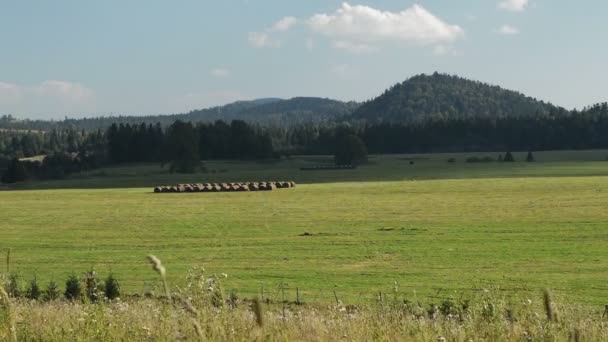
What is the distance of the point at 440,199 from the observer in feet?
184

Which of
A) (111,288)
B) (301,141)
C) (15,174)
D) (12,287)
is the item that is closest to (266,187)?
(111,288)

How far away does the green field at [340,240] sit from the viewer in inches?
822

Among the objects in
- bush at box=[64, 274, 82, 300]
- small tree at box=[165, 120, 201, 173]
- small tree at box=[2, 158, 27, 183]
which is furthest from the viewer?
Result: small tree at box=[165, 120, 201, 173]

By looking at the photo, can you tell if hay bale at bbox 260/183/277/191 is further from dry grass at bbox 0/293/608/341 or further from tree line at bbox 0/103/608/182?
dry grass at bbox 0/293/608/341

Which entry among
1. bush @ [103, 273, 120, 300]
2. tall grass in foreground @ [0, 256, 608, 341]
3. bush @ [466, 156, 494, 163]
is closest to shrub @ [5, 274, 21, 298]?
bush @ [103, 273, 120, 300]

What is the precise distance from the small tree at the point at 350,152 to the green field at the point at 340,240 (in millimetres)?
68555

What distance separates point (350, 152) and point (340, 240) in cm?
10411

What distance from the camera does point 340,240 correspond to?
3138 centimetres

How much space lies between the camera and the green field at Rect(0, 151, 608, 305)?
2089cm

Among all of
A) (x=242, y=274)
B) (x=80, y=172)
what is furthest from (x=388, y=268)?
(x=80, y=172)

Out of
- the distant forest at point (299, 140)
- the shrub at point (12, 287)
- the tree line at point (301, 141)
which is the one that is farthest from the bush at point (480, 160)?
the shrub at point (12, 287)

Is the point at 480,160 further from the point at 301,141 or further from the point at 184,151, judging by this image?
the point at 301,141

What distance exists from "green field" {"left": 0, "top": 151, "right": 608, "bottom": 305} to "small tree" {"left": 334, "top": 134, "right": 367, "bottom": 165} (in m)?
68.6

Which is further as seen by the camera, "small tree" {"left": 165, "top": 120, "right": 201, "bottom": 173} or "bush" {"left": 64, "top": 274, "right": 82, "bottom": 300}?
"small tree" {"left": 165, "top": 120, "right": 201, "bottom": 173}
